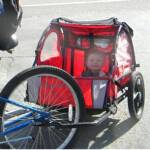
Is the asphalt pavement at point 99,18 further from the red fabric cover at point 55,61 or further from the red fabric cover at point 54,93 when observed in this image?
the red fabric cover at point 55,61

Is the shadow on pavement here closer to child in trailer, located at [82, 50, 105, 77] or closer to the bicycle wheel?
the bicycle wheel

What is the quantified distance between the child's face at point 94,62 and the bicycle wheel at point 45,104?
53cm

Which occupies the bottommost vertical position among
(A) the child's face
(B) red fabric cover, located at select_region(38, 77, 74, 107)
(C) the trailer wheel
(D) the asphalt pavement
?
(D) the asphalt pavement

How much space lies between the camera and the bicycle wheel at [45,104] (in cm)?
432

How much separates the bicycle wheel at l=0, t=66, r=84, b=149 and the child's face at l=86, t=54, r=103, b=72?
53 cm

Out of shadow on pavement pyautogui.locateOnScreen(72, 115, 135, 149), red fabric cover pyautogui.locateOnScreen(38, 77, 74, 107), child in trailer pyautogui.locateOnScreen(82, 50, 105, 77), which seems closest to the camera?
red fabric cover pyautogui.locateOnScreen(38, 77, 74, 107)

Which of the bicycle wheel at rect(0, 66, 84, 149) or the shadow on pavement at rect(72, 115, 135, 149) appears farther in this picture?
the shadow on pavement at rect(72, 115, 135, 149)

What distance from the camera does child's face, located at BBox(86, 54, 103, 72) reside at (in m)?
5.05

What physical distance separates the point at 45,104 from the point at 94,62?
731 millimetres

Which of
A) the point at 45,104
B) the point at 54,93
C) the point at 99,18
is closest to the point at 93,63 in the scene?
the point at 54,93

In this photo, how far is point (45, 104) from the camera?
4.70m

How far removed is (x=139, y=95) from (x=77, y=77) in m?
0.85

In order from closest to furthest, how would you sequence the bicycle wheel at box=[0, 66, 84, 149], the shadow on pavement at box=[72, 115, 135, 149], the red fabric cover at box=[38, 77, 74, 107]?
the bicycle wheel at box=[0, 66, 84, 149], the red fabric cover at box=[38, 77, 74, 107], the shadow on pavement at box=[72, 115, 135, 149]

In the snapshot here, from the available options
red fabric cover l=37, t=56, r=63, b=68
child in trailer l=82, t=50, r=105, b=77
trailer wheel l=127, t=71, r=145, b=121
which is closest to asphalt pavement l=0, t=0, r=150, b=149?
trailer wheel l=127, t=71, r=145, b=121
